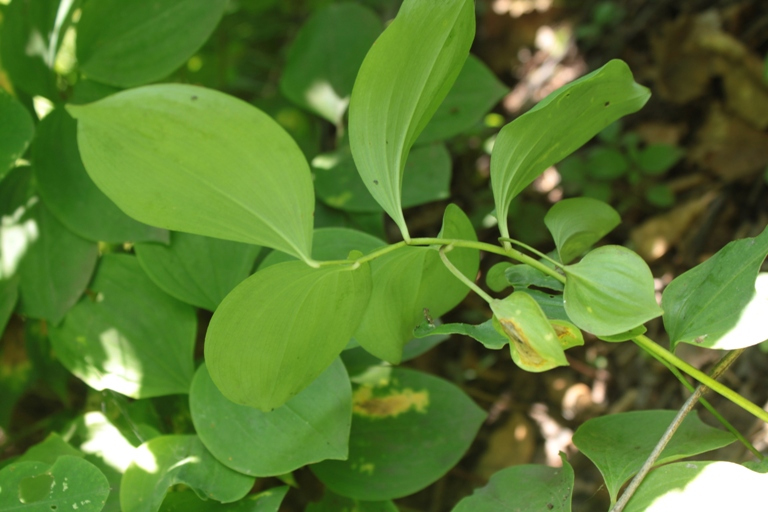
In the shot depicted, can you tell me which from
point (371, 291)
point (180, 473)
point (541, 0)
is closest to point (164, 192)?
point (371, 291)

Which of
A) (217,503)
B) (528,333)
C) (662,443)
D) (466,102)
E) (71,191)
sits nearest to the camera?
(528,333)

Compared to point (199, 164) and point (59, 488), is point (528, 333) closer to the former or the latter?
point (199, 164)

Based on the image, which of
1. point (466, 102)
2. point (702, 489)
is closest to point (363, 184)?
point (466, 102)

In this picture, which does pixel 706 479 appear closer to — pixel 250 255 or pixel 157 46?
pixel 250 255

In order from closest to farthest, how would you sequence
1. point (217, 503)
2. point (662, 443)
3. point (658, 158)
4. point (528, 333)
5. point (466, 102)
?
point (528, 333), point (662, 443), point (217, 503), point (466, 102), point (658, 158)

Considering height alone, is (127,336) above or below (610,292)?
below

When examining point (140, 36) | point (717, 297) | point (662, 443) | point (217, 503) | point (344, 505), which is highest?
point (140, 36)

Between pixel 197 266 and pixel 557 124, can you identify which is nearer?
pixel 557 124
